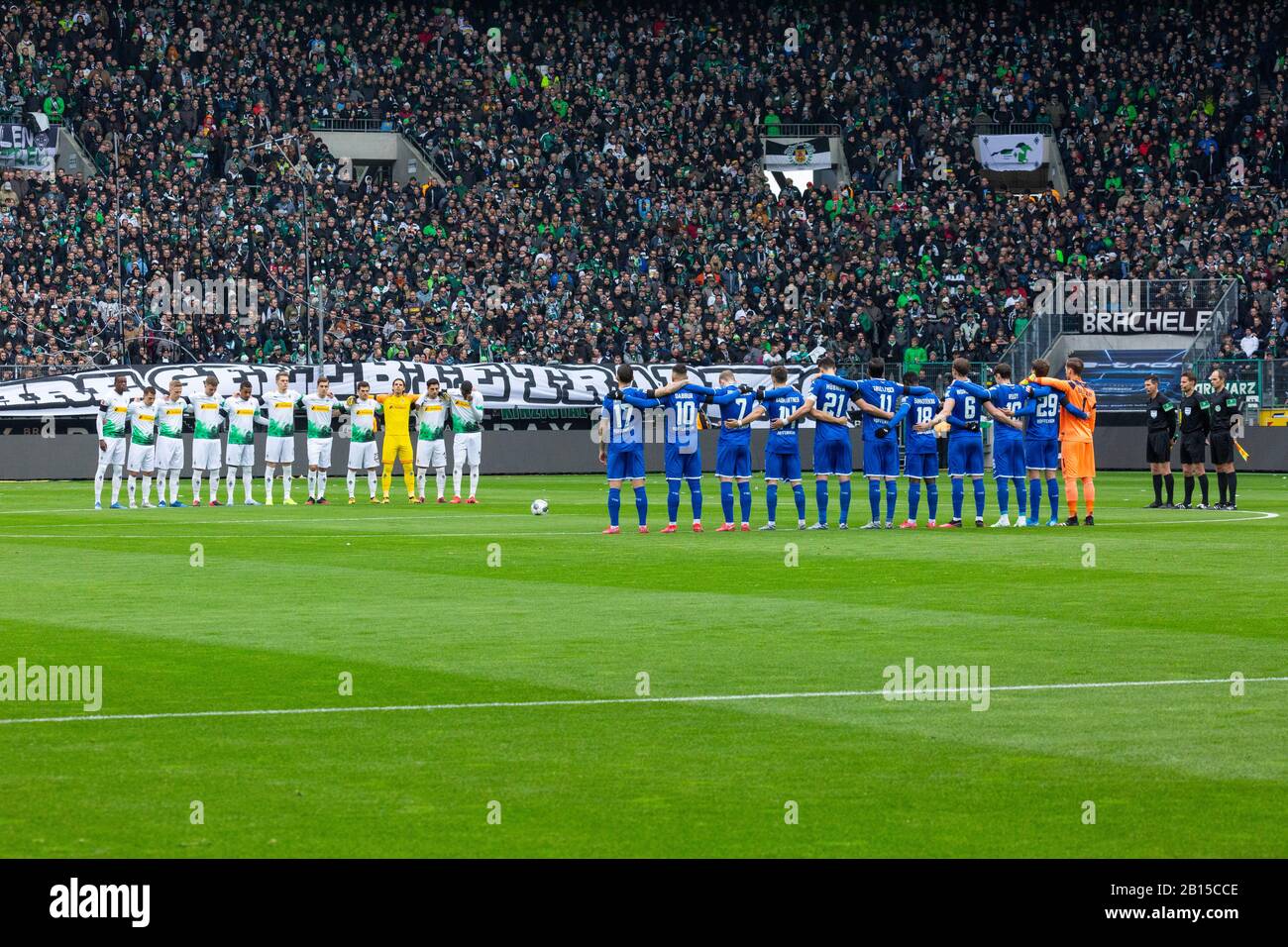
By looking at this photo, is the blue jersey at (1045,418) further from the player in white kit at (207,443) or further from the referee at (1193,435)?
the player in white kit at (207,443)

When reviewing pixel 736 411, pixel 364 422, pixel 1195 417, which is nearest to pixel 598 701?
pixel 736 411

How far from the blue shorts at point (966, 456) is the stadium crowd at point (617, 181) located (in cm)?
2350

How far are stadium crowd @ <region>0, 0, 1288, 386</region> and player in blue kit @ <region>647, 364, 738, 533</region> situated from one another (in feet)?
72.7

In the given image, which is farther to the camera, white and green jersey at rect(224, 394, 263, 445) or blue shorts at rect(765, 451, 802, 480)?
white and green jersey at rect(224, 394, 263, 445)

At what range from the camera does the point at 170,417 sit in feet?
118

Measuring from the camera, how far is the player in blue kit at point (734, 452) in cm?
2641

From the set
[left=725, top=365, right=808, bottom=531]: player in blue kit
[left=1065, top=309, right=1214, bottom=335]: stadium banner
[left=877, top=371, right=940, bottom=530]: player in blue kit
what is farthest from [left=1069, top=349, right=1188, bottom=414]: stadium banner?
[left=725, top=365, right=808, bottom=531]: player in blue kit

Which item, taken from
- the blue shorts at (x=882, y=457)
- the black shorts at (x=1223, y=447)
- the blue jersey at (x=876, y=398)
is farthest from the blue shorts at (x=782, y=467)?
the black shorts at (x=1223, y=447)

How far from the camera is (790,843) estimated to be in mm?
7512

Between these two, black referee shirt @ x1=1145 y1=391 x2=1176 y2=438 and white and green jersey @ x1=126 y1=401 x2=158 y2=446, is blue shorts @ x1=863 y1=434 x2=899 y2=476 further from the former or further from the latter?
white and green jersey @ x1=126 y1=401 x2=158 y2=446

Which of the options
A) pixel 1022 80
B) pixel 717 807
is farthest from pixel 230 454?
pixel 1022 80

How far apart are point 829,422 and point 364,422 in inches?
533

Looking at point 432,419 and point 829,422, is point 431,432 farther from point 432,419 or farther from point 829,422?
point 829,422

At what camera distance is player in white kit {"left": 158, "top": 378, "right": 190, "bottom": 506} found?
35.5 meters
